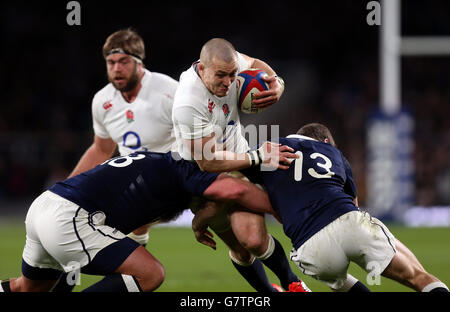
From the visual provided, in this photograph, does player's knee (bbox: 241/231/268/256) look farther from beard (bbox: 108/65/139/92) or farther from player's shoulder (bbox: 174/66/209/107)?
beard (bbox: 108/65/139/92)

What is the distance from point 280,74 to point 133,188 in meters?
13.4

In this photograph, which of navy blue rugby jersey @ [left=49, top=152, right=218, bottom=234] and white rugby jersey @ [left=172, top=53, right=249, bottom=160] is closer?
navy blue rugby jersey @ [left=49, top=152, right=218, bottom=234]

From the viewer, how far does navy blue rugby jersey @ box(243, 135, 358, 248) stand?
407cm

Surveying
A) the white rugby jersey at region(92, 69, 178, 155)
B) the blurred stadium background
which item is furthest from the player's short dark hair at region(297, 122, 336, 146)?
Result: the blurred stadium background

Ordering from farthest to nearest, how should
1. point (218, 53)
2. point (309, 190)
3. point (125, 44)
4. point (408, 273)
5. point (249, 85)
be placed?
point (125, 44) < point (249, 85) < point (218, 53) < point (309, 190) < point (408, 273)

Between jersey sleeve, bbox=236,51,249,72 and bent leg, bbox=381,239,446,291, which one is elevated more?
jersey sleeve, bbox=236,51,249,72

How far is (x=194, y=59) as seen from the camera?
17.2 m

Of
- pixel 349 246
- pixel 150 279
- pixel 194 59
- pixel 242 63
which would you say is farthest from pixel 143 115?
pixel 194 59

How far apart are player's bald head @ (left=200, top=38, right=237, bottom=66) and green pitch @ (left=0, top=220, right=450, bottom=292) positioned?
7.53 ft

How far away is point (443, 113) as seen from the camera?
604 inches

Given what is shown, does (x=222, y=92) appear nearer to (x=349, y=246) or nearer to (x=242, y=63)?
(x=242, y=63)

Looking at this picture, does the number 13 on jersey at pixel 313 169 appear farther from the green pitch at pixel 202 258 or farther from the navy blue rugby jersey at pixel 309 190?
the green pitch at pixel 202 258

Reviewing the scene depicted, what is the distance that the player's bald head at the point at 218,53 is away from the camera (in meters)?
4.36
